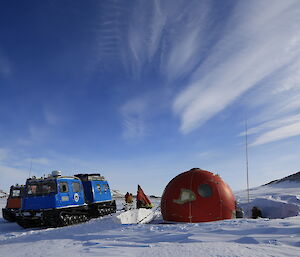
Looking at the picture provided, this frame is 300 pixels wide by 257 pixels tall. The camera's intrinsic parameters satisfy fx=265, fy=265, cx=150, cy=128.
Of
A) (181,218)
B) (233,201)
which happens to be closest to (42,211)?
(181,218)

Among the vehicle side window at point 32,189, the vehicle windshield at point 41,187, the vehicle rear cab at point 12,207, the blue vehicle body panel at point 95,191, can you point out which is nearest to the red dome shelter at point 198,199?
the vehicle windshield at point 41,187

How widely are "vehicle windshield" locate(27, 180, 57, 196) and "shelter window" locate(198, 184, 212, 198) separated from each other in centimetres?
666

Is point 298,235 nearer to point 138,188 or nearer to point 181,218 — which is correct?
point 181,218

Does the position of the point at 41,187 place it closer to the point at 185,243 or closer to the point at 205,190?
the point at 205,190

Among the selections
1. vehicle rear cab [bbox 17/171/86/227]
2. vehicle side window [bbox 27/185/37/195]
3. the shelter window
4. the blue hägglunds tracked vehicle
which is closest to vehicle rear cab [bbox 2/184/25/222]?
the blue hägglunds tracked vehicle

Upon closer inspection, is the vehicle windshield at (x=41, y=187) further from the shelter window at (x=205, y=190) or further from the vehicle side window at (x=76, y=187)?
the shelter window at (x=205, y=190)

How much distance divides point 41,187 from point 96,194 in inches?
169

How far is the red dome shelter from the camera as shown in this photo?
34.1ft

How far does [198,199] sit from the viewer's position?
10.5 metres

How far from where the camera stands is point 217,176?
11602mm

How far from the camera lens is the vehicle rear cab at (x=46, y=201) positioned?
1192 cm

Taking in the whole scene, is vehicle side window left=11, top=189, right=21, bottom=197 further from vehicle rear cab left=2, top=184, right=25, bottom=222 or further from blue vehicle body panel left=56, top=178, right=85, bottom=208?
blue vehicle body panel left=56, top=178, right=85, bottom=208

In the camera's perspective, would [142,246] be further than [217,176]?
No

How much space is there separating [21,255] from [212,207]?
23.3 ft
